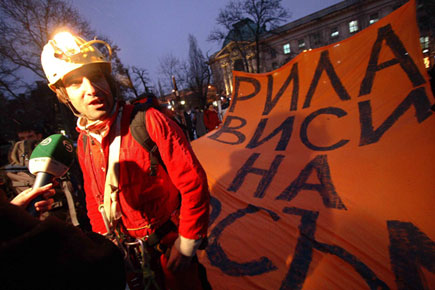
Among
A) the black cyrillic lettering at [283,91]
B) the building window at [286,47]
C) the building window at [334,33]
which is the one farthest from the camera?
the building window at [286,47]

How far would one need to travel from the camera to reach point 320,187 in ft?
10.2

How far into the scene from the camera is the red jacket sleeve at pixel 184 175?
1178 millimetres

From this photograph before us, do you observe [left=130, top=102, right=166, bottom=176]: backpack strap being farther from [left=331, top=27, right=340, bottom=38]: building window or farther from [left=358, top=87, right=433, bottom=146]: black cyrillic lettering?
[left=331, top=27, right=340, bottom=38]: building window

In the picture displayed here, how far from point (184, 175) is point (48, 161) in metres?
0.83

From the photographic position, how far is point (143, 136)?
4.21 ft

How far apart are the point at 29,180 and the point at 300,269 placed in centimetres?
420

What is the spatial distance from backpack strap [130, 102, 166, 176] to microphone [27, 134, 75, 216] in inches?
18.5

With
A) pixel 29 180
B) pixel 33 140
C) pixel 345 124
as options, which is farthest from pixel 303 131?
pixel 33 140

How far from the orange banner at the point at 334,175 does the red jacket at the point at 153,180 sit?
161 centimetres

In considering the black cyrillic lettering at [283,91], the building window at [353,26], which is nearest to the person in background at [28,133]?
the black cyrillic lettering at [283,91]

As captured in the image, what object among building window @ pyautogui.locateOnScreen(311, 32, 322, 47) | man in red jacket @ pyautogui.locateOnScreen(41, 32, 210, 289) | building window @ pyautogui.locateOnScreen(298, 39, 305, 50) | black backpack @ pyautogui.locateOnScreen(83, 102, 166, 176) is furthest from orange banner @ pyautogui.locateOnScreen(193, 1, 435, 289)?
building window @ pyautogui.locateOnScreen(298, 39, 305, 50)

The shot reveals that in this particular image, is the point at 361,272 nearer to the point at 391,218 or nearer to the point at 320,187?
the point at 391,218

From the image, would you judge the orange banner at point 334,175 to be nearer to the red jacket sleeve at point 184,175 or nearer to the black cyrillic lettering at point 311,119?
the black cyrillic lettering at point 311,119

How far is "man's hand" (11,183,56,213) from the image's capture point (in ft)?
3.17
